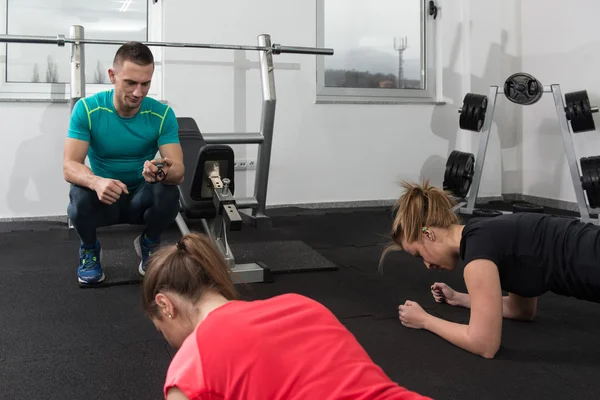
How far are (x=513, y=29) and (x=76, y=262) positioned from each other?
13.3ft

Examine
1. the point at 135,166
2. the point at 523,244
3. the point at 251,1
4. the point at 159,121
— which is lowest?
the point at 523,244

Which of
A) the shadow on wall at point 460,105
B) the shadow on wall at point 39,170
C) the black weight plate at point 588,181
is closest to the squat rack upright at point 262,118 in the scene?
the shadow on wall at point 39,170

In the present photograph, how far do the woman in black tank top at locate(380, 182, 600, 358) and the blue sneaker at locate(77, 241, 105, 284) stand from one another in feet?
4.38

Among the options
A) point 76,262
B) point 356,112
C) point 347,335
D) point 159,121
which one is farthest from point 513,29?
point 347,335

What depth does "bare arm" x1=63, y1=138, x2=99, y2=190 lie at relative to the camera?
7.47 feet

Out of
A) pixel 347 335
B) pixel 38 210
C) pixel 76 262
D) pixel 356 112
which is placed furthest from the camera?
pixel 356 112

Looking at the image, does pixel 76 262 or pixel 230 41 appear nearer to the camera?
pixel 76 262

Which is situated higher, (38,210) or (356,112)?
(356,112)

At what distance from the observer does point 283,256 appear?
295 centimetres

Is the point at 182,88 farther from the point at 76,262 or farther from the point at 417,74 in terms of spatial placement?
the point at 417,74

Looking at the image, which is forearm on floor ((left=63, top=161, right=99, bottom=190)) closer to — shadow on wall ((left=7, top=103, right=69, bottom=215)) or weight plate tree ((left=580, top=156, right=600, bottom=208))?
shadow on wall ((left=7, top=103, right=69, bottom=215))

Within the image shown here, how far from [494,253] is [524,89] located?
2651 millimetres

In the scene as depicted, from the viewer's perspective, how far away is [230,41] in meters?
4.29

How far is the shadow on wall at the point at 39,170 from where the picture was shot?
3.85 meters
